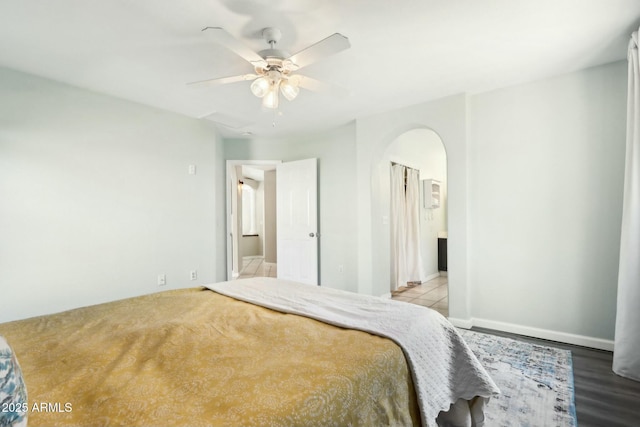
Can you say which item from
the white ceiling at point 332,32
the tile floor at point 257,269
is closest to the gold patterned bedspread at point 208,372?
the white ceiling at point 332,32

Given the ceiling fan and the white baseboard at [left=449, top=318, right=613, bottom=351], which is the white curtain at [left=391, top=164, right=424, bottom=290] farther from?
the ceiling fan

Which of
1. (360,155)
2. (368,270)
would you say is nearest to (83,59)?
(360,155)

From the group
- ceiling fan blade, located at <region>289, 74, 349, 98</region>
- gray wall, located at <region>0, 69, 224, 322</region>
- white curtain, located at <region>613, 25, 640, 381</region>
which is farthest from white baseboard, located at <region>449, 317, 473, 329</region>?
gray wall, located at <region>0, 69, 224, 322</region>

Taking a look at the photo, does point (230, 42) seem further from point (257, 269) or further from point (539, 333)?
point (257, 269)

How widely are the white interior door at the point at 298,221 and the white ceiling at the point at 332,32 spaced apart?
168cm

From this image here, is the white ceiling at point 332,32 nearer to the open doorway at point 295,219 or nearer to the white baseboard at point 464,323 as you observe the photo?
the open doorway at point 295,219

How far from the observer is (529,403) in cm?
193

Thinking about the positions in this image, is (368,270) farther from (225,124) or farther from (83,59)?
(83,59)

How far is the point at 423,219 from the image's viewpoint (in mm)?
5922

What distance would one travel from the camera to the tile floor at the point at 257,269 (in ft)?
21.6

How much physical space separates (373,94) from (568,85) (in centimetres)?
185

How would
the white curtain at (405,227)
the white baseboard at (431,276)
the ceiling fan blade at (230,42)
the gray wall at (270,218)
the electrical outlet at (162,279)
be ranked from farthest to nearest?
the gray wall at (270,218), the white baseboard at (431,276), the white curtain at (405,227), the electrical outlet at (162,279), the ceiling fan blade at (230,42)

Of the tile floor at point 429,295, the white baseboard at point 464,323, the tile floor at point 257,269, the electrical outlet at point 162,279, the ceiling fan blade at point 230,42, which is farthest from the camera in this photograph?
the tile floor at point 257,269

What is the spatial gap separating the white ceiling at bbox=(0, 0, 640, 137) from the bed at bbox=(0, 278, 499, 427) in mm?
1860
